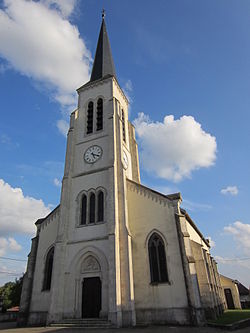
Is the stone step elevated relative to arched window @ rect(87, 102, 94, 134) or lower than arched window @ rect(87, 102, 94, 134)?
lower

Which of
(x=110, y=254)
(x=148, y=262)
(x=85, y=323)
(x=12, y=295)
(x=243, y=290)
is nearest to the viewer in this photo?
(x=85, y=323)

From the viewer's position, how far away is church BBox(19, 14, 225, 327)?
14906 millimetres

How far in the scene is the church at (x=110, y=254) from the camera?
1491 cm

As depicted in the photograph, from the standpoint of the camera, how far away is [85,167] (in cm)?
2117

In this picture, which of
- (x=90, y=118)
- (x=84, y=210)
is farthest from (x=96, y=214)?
(x=90, y=118)

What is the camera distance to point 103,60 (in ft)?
93.0

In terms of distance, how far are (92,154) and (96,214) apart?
5.64m

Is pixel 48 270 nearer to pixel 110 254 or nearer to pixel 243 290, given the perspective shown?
pixel 110 254

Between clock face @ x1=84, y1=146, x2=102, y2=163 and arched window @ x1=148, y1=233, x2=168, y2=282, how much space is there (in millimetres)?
8216

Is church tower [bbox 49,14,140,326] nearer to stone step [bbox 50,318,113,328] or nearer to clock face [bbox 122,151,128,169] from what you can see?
clock face [bbox 122,151,128,169]

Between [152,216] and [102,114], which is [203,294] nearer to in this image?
[152,216]

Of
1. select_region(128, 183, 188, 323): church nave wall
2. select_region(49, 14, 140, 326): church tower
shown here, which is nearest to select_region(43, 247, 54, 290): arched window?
select_region(49, 14, 140, 326): church tower

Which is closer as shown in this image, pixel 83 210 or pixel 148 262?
pixel 148 262

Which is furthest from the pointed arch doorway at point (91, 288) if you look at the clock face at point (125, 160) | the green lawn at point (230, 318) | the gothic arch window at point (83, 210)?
the clock face at point (125, 160)
